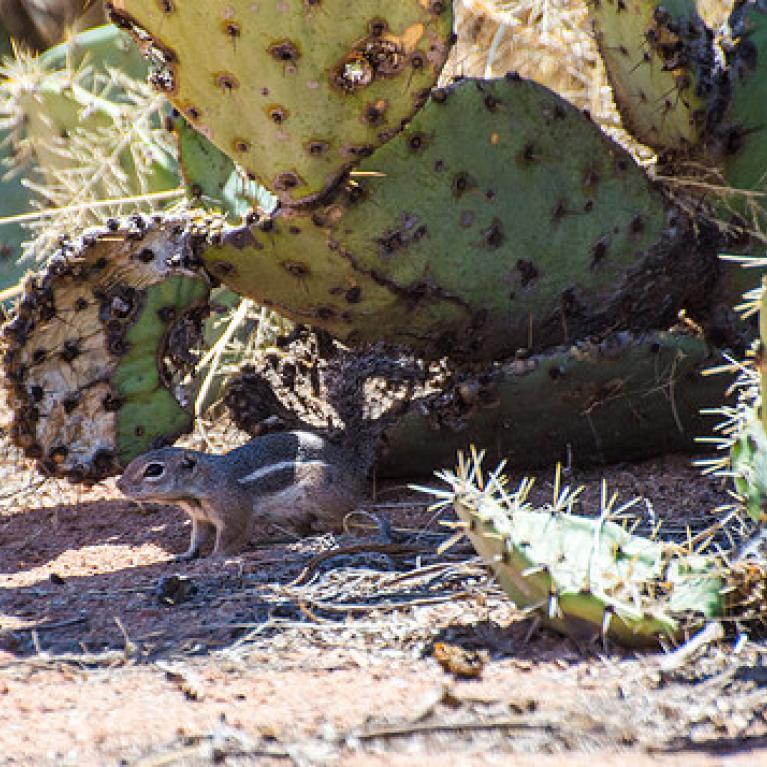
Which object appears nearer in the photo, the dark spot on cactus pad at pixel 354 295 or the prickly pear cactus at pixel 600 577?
the prickly pear cactus at pixel 600 577

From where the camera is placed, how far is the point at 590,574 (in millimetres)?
2893

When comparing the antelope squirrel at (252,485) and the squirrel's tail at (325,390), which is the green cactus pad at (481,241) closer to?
the squirrel's tail at (325,390)

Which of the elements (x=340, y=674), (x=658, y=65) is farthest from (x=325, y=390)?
(x=340, y=674)

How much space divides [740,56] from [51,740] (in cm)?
383

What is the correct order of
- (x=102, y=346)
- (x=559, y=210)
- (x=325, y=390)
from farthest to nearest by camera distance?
(x=325, y=390)
(x=102, y=346)
(x=559, y=210)

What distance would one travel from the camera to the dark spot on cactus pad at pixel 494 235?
4.61m

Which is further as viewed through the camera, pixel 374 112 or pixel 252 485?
pixel 252 485

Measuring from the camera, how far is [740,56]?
496 centimetres

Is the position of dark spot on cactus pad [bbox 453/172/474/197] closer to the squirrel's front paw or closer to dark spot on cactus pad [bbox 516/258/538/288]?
dark spot on cactus pad [bbox 516/258/538/288]

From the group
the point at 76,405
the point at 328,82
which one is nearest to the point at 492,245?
the point at 328,82

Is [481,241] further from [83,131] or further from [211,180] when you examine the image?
[83,131]

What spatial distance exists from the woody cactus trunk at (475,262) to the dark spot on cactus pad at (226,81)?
0.17 m

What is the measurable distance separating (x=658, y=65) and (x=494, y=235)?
1011 millimetres

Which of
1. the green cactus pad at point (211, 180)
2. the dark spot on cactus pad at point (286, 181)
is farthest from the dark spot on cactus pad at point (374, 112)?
the green cactus pad at point (211, 180)
